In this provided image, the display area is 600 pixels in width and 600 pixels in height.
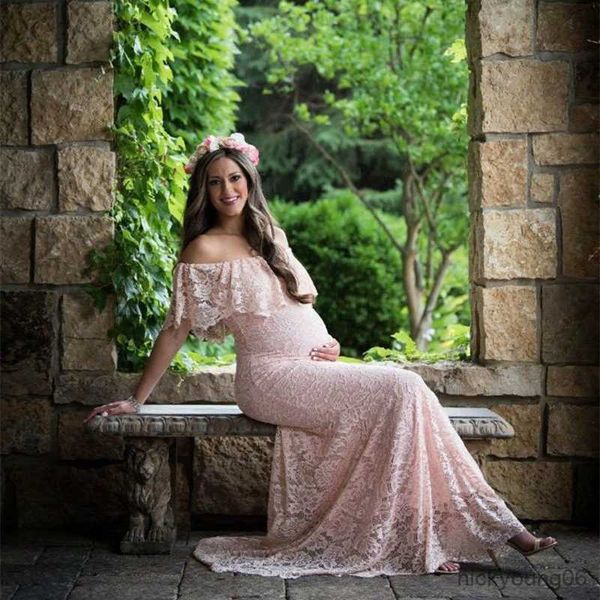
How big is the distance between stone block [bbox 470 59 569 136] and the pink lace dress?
1036 millimetres

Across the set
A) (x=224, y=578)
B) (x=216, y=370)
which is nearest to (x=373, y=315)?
(x=216, y=370)

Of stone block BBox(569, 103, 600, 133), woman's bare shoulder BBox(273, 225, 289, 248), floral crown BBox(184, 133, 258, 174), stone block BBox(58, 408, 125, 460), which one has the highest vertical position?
stone block BBox(569, 103, 600, 133)

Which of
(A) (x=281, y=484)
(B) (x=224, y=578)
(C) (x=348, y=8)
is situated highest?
(C) (x=348, y=8)

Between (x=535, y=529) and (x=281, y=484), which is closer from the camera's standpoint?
(x=281, y=484)

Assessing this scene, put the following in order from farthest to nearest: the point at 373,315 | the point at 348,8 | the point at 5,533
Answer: the point at 373,315
the point at 348,8
the point at 5,533

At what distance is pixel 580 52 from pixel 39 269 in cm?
233

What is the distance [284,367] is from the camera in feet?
12.4

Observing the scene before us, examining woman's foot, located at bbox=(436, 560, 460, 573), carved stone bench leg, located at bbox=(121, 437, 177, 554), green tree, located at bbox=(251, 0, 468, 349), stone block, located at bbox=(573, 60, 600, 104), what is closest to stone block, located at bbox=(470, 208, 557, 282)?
stone block, located at bbox=(573, 60, 600, 104)

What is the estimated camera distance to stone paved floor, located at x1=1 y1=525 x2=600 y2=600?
10.8 ft

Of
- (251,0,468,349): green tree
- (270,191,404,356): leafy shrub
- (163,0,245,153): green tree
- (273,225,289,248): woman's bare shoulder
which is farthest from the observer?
(270,191,404,356): leafy shrub

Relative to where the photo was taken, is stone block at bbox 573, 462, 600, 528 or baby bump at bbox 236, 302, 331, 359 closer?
baby bump at bbox 236, 302, 331, 359

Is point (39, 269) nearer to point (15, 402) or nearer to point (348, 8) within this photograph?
point (15, 402)

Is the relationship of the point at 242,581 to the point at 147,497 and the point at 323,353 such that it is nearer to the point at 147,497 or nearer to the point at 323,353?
the point at 147,497

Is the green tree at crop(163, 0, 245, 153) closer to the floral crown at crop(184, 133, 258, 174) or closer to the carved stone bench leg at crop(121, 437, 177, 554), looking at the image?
the floral crown at crop(184, 133, 258, 174)
